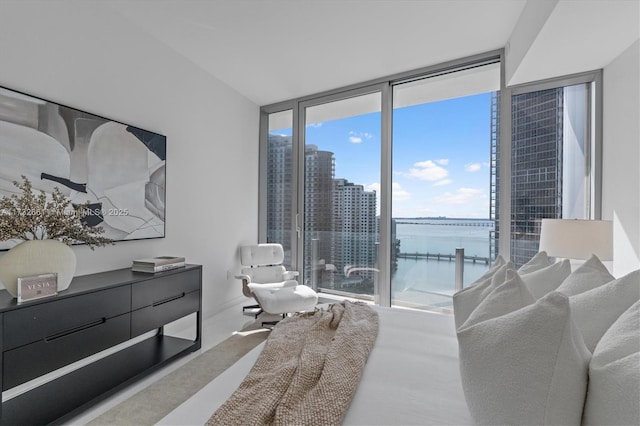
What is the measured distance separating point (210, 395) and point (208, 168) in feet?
9.26

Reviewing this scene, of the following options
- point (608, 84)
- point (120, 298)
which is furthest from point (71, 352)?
point (608, 84)

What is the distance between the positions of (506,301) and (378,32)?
2524 mm

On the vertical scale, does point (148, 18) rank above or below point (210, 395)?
above

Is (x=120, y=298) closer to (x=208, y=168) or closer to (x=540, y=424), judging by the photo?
(x=208, y=168)

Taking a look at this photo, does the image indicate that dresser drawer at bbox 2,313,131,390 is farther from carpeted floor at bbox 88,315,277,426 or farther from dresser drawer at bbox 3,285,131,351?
carpeted floor at bbox 88,315,277,426

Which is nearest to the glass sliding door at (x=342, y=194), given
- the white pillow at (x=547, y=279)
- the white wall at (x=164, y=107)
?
the white wall at (x=164, y=107)

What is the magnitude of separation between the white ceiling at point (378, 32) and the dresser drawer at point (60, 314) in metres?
2.20

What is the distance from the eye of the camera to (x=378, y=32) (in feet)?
8.87

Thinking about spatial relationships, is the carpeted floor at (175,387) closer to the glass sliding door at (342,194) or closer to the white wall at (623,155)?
the glass sliding door at (342,194)

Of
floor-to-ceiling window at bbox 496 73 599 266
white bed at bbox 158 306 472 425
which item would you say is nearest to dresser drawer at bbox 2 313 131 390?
white bed at bbox 158 306 472 425

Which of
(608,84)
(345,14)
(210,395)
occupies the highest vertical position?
(345,14)

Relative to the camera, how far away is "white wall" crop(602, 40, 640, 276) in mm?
2131

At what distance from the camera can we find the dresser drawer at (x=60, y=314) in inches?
60.2

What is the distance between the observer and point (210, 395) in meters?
1.08
